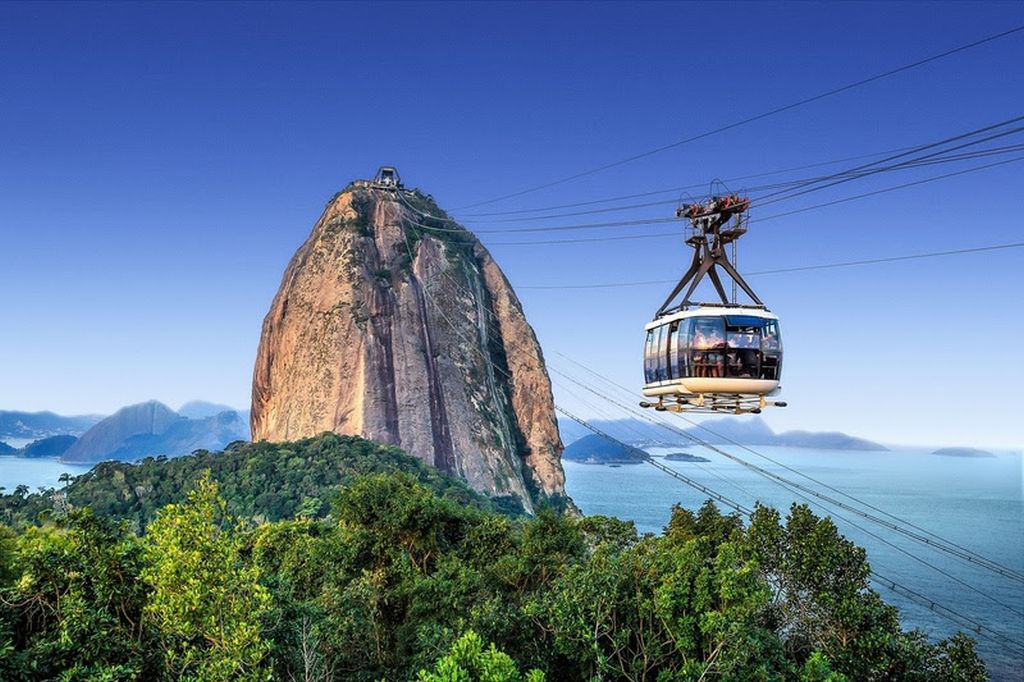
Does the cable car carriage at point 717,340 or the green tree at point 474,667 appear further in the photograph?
the cable car carriage at point 717,340

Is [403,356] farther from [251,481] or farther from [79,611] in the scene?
[79,611]

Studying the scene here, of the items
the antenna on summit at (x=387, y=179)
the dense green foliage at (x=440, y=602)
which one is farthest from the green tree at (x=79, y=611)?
the antenna on summit at (x=387, y=179)

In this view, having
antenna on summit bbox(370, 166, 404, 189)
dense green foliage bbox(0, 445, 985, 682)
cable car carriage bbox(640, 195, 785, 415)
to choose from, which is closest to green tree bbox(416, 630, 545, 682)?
dense green foliage bbox(0, 445, 985, 682)

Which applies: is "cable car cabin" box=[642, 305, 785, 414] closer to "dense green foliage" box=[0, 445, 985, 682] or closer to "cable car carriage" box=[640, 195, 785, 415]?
"cable car carriage" box=[640, 195, 785, 415]

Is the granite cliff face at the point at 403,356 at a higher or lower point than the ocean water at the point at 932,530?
higher

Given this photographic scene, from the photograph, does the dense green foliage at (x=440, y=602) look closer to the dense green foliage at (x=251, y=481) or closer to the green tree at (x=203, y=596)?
the green tree at (x=203, y=596)

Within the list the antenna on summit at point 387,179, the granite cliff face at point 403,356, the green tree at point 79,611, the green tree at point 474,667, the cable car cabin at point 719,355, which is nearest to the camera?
the green tree at point 474,667

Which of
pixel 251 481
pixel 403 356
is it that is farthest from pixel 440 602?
pixel 403 356
